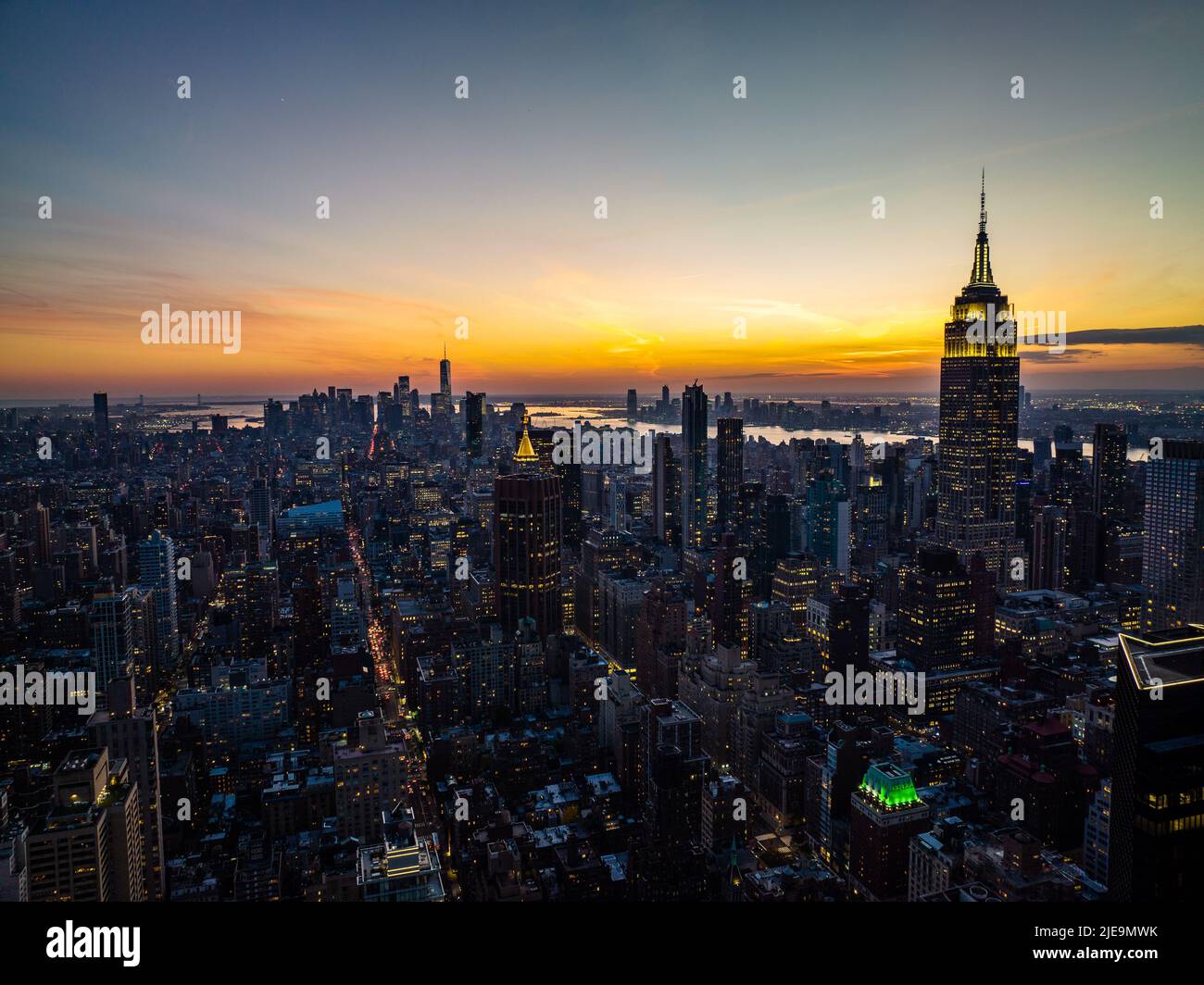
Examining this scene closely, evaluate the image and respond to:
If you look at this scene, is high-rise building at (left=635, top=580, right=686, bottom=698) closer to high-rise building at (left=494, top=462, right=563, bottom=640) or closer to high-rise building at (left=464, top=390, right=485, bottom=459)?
high-rise building at (left=494, top=462, right=563, bottom=640)

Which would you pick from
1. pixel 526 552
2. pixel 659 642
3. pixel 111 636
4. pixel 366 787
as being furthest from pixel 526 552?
pixel 366 787

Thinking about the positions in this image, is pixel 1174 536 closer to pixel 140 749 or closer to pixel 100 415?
pixel 140 749

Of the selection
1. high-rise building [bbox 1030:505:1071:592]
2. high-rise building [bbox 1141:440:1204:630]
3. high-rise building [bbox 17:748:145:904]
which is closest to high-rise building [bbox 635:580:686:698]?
high-rise building [bbox 1141:440:1204:630]

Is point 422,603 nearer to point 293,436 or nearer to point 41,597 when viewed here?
point 41,597

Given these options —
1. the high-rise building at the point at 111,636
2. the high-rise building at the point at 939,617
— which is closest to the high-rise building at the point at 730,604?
the high-rise building at the point at 939,617

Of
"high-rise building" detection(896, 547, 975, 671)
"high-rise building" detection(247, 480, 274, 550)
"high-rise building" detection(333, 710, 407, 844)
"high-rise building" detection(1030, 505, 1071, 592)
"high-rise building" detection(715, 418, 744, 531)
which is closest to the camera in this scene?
"high-rise building" detection(333, 710, 407, 844)

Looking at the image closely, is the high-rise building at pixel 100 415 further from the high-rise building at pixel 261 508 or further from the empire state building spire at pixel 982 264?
the empire state building spire at pixel 982 264
